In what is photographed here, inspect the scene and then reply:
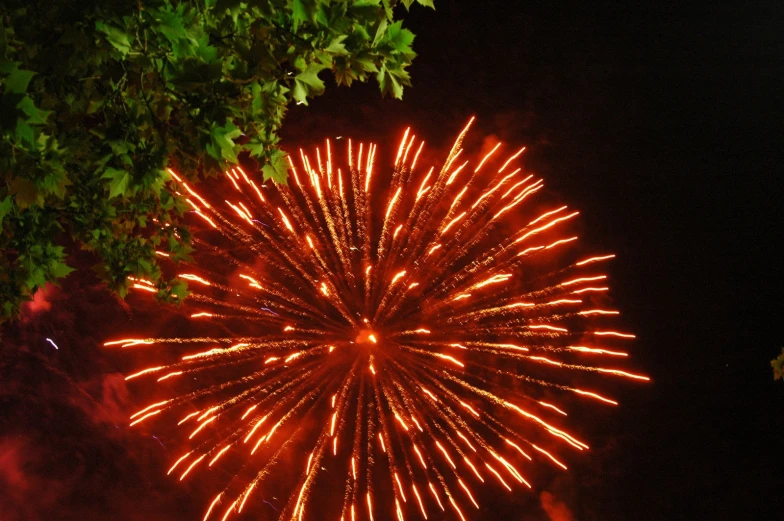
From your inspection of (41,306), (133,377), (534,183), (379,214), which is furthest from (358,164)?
(41,306)

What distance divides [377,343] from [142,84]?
518 centimetres

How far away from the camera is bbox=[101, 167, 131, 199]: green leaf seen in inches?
138

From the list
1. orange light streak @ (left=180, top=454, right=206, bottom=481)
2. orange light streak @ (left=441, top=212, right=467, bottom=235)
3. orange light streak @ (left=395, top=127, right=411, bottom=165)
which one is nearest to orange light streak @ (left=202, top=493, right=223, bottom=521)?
orange light streak @ (left=180, top=454, right=206, bottom=481)

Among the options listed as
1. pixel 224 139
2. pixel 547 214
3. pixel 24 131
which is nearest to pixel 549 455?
pixel 547 214

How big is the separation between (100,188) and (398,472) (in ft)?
17.0

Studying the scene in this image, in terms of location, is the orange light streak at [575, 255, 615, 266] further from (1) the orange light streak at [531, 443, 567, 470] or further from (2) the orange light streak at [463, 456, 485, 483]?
(2) the orange light streak at [463, 456, 485, 483]

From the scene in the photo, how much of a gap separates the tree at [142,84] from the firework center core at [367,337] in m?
4.22

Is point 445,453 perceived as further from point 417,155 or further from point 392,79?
point 392,79

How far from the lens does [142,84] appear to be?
365 cm

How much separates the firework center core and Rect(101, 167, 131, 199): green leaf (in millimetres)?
4914

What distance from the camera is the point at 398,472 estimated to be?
7664 millimetres

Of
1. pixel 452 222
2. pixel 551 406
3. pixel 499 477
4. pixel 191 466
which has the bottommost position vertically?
pixel 191 466

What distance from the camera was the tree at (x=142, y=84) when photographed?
3.04 metres

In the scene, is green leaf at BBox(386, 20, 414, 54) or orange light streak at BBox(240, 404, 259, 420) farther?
orange light streak at BBox(240, 404, 259, 420)
